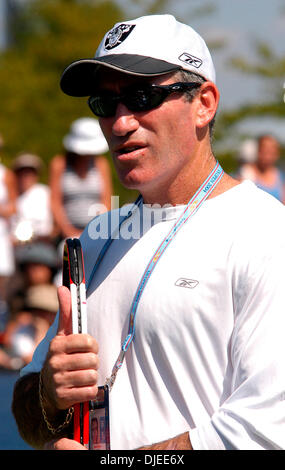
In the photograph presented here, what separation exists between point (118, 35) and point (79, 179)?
572cm

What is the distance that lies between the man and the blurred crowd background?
0.42 m

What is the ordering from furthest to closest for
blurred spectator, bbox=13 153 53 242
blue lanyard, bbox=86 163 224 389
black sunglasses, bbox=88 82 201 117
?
blurred spectator, bbox=13 153 53 242 → black sunglasses, bbox=88 82 201 117 → blue lanyard, bbox=86 163 224 389

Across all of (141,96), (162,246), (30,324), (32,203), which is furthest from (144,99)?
(32,203)

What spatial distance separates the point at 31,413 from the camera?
Result: 2.69m

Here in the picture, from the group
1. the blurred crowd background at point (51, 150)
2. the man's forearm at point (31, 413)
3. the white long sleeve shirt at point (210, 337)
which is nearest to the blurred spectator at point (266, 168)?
the blurred crowd background at point (51, 150)

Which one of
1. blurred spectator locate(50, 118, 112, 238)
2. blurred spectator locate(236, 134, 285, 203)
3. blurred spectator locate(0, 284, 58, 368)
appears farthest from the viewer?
Answer: blurred spectator locate(236, 134, 285, 203)

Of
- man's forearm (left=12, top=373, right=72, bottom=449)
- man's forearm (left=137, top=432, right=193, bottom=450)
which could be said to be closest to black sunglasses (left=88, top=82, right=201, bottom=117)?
man's forearm (left=12, top=373, right=72, bottom=449)

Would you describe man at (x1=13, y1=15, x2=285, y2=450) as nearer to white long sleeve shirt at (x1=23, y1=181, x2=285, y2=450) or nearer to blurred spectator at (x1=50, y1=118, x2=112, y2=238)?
white long sleeve shirt at (x1=23, y1=181, x2=285, y2=450)

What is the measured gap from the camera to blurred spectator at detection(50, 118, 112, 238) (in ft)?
27.1

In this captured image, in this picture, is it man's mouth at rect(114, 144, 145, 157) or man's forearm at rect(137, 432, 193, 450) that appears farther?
man's mouth at rect(114, 144, 145, 157)

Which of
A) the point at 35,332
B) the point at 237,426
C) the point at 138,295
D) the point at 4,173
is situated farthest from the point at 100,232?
the point at 4,173

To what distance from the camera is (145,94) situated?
260 cm
